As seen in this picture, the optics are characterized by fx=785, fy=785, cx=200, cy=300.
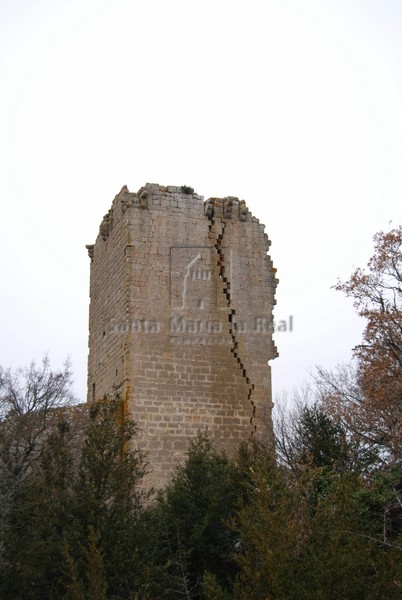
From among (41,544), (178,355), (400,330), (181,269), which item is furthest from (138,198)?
(41,544)

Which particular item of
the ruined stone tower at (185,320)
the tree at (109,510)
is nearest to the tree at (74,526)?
the tree at (109,510)

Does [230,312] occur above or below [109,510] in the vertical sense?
above

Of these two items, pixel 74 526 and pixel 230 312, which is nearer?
pixel 74 526

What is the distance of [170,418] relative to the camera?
15.1 m

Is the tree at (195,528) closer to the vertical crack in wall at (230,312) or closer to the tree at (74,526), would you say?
the tree at (74,526)

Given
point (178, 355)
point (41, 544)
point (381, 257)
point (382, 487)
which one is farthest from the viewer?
point (178, 355)

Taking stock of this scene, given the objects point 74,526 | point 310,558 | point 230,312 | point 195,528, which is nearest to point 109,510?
point 74,526

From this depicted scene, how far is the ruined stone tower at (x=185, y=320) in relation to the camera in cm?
1519

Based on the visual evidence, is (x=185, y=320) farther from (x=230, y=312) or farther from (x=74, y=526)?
(x=74, y=526)

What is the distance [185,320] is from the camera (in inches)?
620

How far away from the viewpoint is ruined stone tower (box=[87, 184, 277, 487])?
49.8 feet

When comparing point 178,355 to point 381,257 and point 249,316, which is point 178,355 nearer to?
point 249,316

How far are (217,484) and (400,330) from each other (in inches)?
171

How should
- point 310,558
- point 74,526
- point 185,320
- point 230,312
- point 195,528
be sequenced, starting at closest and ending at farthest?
point 310,558 → point 74,526 → point 195,528 → point 185,320 → point 230,312
